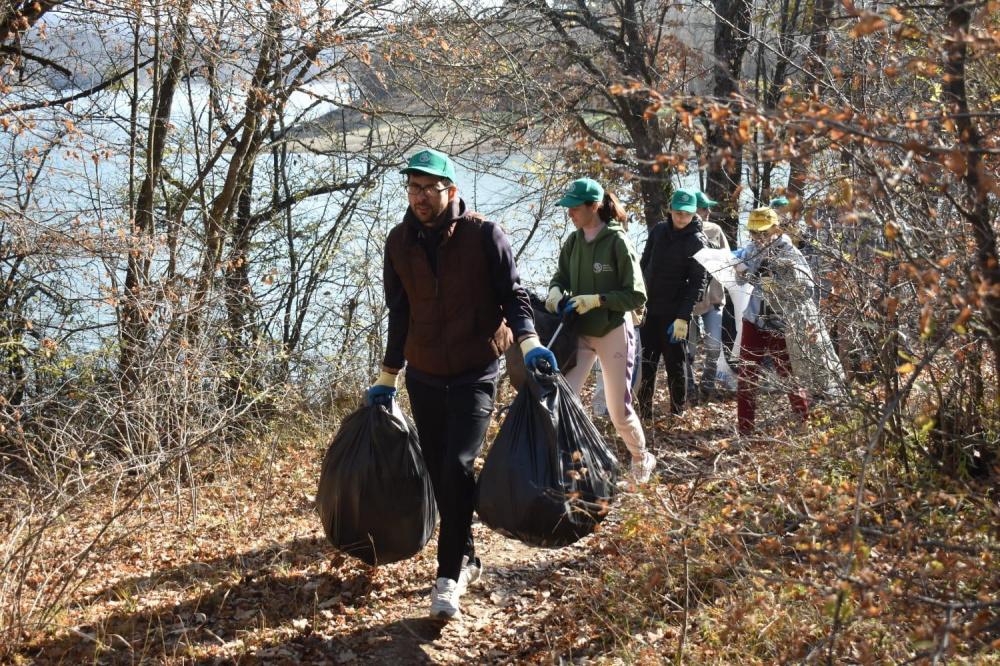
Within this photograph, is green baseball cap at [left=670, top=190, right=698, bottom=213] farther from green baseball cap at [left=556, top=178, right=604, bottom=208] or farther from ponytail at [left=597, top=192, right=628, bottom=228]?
green baseball cap at [left=556, top=178, right=604, bottom=208]

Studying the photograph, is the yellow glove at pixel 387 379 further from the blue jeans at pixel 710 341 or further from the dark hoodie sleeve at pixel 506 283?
the blue jeans at pixel 710 341

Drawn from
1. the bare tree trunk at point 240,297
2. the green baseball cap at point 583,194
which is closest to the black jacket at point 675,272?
the green baseball cap at point 583,194

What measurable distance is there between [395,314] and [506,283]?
1.85 ft

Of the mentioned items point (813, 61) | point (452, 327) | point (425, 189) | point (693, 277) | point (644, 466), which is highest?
point (813, 61)

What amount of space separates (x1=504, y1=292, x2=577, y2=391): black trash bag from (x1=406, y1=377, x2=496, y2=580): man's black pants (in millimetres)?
955

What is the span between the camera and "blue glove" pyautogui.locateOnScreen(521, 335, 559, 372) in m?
4.11

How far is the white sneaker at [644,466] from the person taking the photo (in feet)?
18.2

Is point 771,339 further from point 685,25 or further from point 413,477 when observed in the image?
point 685,25

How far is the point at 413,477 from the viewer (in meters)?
4.26

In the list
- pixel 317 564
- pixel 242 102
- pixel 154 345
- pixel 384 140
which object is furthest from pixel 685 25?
pixel 317 564

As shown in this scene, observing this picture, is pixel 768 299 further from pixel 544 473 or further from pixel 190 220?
pixel 190 220

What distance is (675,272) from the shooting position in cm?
693

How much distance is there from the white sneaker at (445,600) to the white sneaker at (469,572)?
159 mm

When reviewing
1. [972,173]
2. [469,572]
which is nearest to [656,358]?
[469,572]
